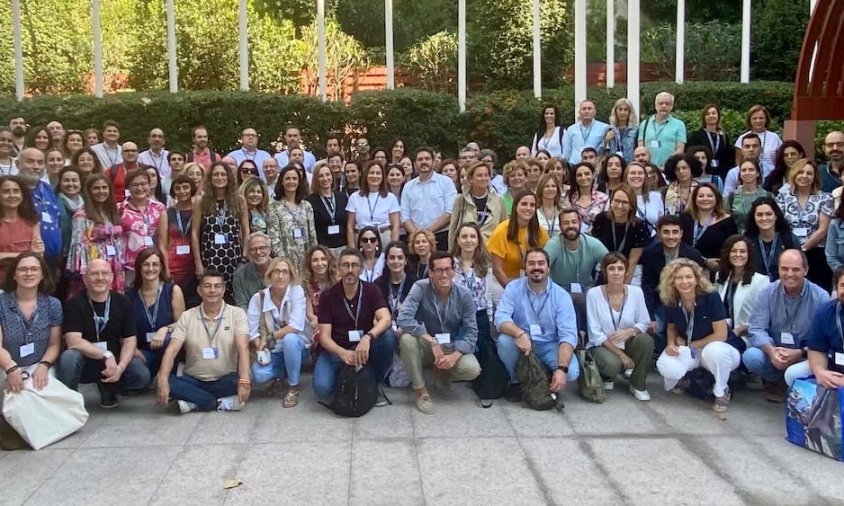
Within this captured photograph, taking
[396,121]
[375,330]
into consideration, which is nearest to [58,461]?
[375,330]

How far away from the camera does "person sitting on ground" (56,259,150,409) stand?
5961mm

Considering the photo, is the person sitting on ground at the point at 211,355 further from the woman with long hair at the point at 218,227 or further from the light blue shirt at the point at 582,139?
the light blue shirt at the point at 582,139

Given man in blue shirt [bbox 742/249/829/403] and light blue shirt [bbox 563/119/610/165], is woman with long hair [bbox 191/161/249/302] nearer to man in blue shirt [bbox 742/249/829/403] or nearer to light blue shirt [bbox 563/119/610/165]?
light blue shirt [bbox 563/119/610/165]

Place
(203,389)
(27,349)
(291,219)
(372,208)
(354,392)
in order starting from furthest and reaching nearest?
(372,208)
(291,219)
(203,389)
(354,392)
(27,349)

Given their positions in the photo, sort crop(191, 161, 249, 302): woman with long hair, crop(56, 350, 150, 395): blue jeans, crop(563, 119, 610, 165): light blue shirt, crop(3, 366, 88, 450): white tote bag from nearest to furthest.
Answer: crop(3, 366, 88, 450): white tote bag
crop(56, 350, 150, 395): blue jeans
crop(191, 161, 249, 302): woman with long hair
crop(563, 119, 610, 165): light blue shirt

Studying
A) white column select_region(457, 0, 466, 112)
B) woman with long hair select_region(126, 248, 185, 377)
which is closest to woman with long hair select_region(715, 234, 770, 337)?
woman with long hair select_region(126, 248, 185, 377)

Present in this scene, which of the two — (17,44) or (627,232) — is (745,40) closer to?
(627,232)

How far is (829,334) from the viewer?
5.46m

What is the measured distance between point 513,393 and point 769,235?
8.29 ft

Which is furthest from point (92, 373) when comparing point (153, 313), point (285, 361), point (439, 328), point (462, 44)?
point (462, 44)

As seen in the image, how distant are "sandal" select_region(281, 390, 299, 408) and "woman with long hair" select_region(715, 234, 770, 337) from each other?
11.0 feet

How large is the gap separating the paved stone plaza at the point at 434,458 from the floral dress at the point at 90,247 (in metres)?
1.18

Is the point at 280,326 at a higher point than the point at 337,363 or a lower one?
higher

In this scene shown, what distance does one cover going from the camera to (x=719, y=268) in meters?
6.68
